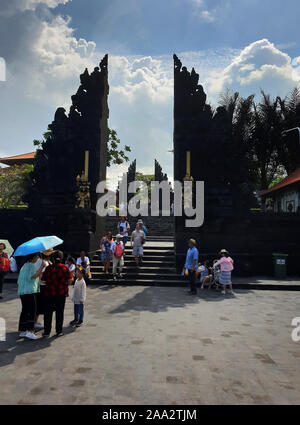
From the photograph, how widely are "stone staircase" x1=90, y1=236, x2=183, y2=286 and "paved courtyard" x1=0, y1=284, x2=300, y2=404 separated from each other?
3.73 meters

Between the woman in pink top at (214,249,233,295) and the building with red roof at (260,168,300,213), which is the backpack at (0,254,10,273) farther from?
the building with red roof at (260,168,300,213)

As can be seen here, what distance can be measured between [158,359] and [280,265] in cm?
1040

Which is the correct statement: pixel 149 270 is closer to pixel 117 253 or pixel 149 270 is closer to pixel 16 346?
pixel 117 253

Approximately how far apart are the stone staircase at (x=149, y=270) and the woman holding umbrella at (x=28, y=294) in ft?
20.7

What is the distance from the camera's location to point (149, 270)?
13242 millimetres

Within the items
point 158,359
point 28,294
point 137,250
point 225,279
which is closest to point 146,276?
point 137,250

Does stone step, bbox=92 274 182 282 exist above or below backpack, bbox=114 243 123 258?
below

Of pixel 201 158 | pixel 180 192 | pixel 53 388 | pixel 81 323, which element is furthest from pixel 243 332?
pixel 201 158

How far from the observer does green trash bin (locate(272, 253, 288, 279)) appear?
43.6 ft

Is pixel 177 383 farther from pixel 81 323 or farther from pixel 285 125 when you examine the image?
pixel 285 125

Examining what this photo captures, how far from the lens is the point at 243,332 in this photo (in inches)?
246

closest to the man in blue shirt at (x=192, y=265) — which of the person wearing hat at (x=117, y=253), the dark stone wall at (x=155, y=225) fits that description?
the person wearing hat at (x=117, y=253)

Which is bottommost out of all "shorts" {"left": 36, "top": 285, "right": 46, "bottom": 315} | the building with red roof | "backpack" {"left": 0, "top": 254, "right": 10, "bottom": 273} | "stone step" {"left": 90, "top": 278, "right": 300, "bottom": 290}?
"stone step" {"left": 90, "top": 278, "right": 300, "bottom": 290}

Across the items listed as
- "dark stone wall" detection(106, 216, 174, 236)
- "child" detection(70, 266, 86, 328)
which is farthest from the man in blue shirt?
"dark stone wall" detection(106, 216, 174, 236)
